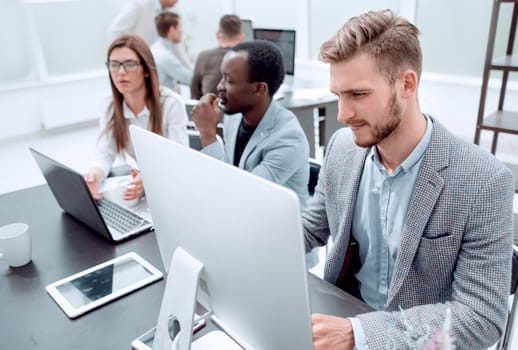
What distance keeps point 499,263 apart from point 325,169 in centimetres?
51

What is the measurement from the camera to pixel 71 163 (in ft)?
13.4

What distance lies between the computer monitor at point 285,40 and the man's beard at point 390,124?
218 centimetres

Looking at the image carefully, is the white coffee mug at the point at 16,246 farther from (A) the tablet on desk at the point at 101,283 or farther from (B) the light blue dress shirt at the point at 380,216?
(B) the light blue dress shirt at the point at 380,216

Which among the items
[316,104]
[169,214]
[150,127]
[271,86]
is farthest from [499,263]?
[316,104]

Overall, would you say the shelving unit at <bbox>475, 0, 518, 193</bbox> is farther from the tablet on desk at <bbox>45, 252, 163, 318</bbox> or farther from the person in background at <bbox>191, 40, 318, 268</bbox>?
the tablet on desk at <bbox>45, 252, 163, 318</bbox>

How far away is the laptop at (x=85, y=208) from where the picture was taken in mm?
1255

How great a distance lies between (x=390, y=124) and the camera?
1030 mm

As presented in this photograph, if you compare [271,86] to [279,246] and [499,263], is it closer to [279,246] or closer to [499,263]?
[499,263]

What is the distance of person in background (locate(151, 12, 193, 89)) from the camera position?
388cm

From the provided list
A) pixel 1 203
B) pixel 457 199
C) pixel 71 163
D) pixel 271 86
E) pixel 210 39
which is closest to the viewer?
pixel 457 199

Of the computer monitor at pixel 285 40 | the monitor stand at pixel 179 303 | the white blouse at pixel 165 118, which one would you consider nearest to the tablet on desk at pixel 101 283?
the monitor stand at pixel 179 303

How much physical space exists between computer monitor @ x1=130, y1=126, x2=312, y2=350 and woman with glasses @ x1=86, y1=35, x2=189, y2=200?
3.94 ft

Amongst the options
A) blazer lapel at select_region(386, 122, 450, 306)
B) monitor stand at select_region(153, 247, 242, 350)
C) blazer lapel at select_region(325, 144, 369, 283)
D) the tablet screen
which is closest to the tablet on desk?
the tablet screen

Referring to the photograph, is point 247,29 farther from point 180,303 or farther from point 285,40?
point 180,303
